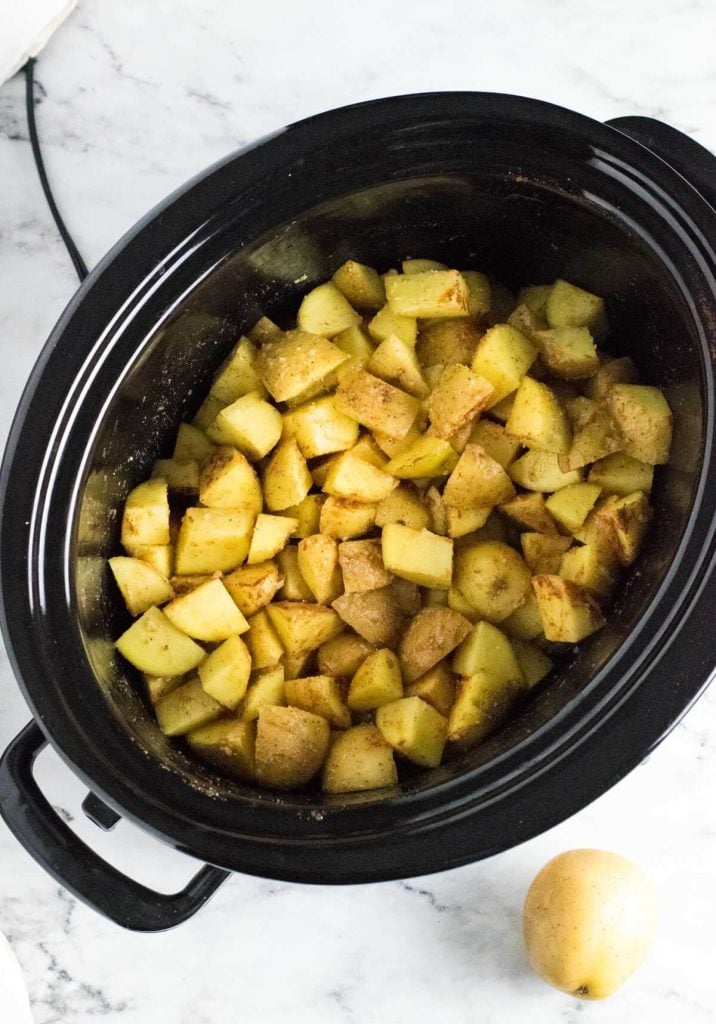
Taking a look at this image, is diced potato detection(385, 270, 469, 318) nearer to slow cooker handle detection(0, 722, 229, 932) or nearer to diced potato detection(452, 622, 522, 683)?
diced potato detection(452, 622, 522, 683)

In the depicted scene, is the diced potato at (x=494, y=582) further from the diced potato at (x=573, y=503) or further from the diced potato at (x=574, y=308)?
the diced potato at (x=574, y=308)

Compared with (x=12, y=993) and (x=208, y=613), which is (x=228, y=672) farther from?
(x=12, y=993)

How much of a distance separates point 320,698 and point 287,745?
68 mm

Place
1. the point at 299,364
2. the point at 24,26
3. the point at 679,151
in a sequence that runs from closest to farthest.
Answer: the point at 679,151
the point at 299,364
the point at 24,26

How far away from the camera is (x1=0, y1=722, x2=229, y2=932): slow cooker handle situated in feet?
3.64

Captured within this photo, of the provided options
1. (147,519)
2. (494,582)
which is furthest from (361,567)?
(147,519)

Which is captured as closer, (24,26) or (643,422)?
(643,422)

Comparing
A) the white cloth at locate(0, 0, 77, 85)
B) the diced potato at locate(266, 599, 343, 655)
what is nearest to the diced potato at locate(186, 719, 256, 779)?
the diced potato at locate(266, 599, 343, 655)

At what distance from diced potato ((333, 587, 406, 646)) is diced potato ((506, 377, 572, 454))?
24 centimetres

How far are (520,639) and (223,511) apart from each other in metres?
0.37

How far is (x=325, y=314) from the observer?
4.07 feet

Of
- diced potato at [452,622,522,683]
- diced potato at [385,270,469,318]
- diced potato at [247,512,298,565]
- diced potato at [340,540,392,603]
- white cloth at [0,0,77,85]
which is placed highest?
white cloth at [0,0,77,85]

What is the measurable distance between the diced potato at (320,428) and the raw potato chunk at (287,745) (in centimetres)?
30

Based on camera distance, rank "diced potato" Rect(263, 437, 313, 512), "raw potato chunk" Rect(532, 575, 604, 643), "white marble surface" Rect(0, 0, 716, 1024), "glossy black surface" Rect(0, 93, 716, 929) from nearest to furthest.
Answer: "glossy black surface" Rect(0, 93, 716, 929)
"raw potato chunk" Rect(532, 575, 604, 643)
"diced potato" Rect(263, 437, 313, 512)
"white marble surface" Rect(0, 0, 716, 1024)
